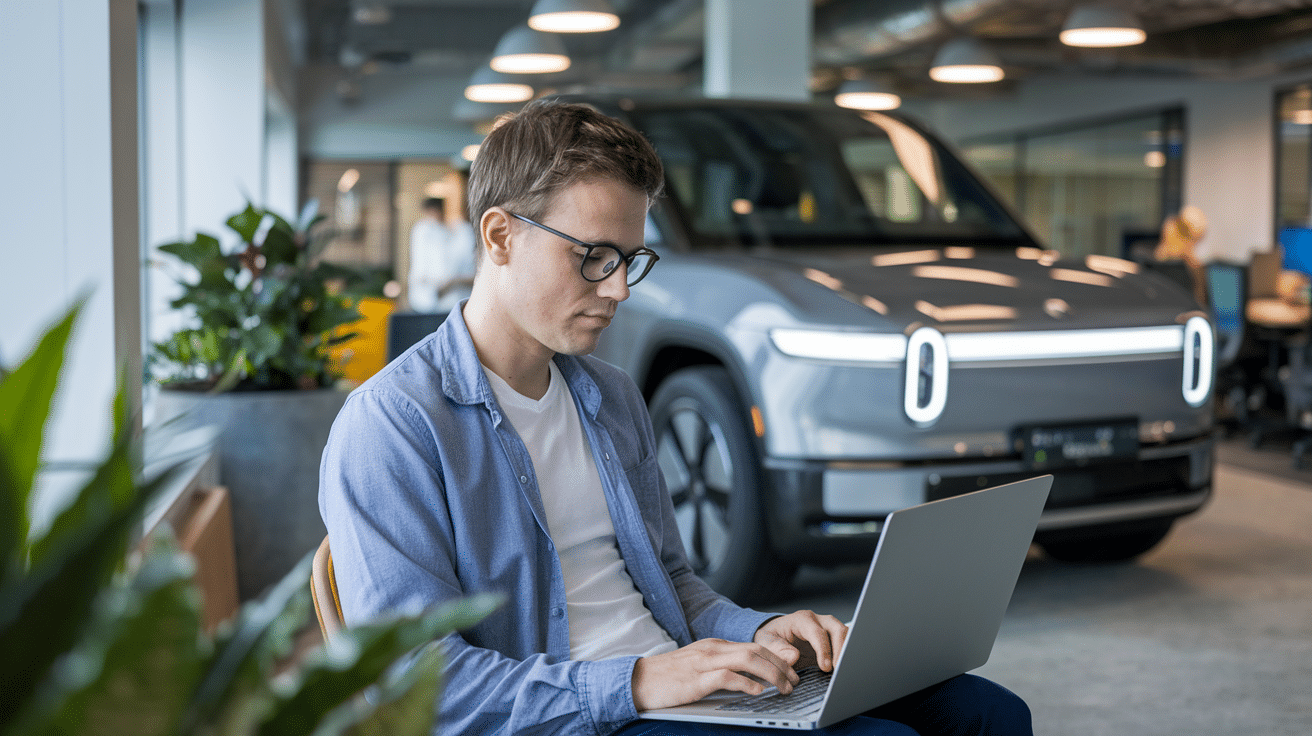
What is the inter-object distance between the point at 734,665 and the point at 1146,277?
2838 millimetres

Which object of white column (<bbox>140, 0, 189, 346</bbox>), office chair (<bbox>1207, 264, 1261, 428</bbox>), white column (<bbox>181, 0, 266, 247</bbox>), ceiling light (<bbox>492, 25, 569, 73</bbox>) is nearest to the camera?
white column (<bbox>140, 0, 189, 346</bbox>)

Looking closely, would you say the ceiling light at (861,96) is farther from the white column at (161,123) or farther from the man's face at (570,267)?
the man's face at (570,267)

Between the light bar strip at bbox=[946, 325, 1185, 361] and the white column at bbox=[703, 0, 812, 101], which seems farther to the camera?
the white column at bbox=[703, 0, 812, 101]

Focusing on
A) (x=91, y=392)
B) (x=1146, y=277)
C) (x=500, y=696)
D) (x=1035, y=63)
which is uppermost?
(x=1035, y=63)

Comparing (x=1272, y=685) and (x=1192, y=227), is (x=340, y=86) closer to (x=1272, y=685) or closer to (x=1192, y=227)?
(x=1192, y=227)

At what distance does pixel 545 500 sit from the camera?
1.54m

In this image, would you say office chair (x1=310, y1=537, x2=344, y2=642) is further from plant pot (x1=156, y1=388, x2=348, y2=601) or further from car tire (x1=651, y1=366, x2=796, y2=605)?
plant pot (x1=156, y1=388, x2=348, y2=601)

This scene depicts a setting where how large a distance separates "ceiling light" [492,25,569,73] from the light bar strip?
17.6 feet

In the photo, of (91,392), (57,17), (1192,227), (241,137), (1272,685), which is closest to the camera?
(57,17)

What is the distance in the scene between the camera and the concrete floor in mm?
2865

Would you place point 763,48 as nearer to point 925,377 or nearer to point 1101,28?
point 1101,28

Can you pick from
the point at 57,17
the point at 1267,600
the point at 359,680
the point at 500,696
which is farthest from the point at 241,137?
the point at 359,680

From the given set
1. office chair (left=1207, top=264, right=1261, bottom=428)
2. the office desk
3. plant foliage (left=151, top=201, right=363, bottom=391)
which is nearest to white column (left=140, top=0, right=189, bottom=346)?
plant foliage (left=151, top=201, right=363, bottom=391)

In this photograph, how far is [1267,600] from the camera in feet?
12.6
